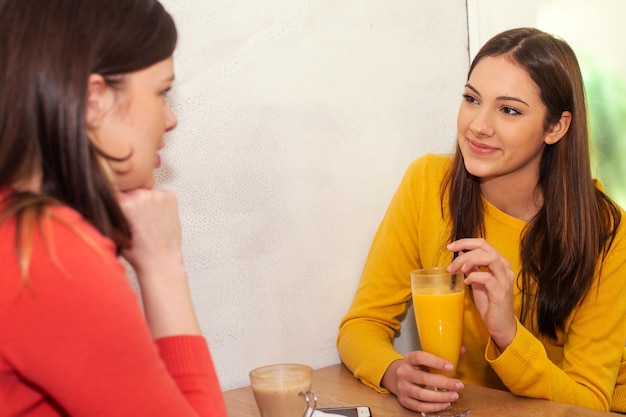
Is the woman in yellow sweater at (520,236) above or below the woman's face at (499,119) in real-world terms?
below

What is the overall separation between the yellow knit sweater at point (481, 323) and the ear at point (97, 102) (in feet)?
3.03

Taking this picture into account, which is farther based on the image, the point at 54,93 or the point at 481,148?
the point at 481,148

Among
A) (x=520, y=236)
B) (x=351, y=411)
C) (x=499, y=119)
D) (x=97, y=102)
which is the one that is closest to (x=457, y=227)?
(x=520, y=236)

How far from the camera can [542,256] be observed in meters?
1.81

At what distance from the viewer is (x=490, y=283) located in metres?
1.52

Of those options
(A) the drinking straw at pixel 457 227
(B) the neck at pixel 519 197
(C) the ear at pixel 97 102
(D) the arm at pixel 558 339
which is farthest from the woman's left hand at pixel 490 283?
(C) the ear at pixel 97 102

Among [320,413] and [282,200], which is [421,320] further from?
[282,200]

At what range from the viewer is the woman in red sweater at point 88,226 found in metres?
0.79

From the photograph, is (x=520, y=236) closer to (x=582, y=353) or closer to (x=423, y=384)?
(x=582, y=353)

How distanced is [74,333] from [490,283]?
95 centimetres

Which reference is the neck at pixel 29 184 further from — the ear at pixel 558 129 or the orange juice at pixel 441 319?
the ear at pixel 558 129

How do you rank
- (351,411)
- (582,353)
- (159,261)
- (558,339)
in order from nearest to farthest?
(159,261) → (351,411) → (582,353) → (558,339)

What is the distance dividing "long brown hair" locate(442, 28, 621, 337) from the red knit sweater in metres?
1.16

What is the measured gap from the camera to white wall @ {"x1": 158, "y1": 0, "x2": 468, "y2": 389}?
5.35ft
